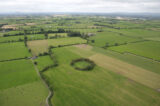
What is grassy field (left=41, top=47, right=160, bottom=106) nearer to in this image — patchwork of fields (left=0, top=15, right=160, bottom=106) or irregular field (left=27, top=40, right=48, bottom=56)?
patchwork of fields (left=0, top=15, right=160, bottom=106)

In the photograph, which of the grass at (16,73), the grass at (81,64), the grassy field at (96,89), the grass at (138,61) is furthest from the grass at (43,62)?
the grass at (138,61)

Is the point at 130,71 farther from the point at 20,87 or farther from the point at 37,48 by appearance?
the point at 37,48

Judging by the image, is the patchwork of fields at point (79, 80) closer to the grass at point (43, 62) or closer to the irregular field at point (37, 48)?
the grass at point (43, 62)

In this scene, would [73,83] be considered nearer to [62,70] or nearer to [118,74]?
[62,70]

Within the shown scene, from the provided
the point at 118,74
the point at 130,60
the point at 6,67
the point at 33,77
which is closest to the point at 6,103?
the point at 33,77

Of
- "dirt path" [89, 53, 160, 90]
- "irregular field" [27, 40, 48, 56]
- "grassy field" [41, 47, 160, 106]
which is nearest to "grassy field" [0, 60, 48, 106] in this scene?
"grassy field" [41, 47, 160, 106]

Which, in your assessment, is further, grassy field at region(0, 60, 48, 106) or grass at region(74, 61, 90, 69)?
grass at region(74, 61, 90, 69)
